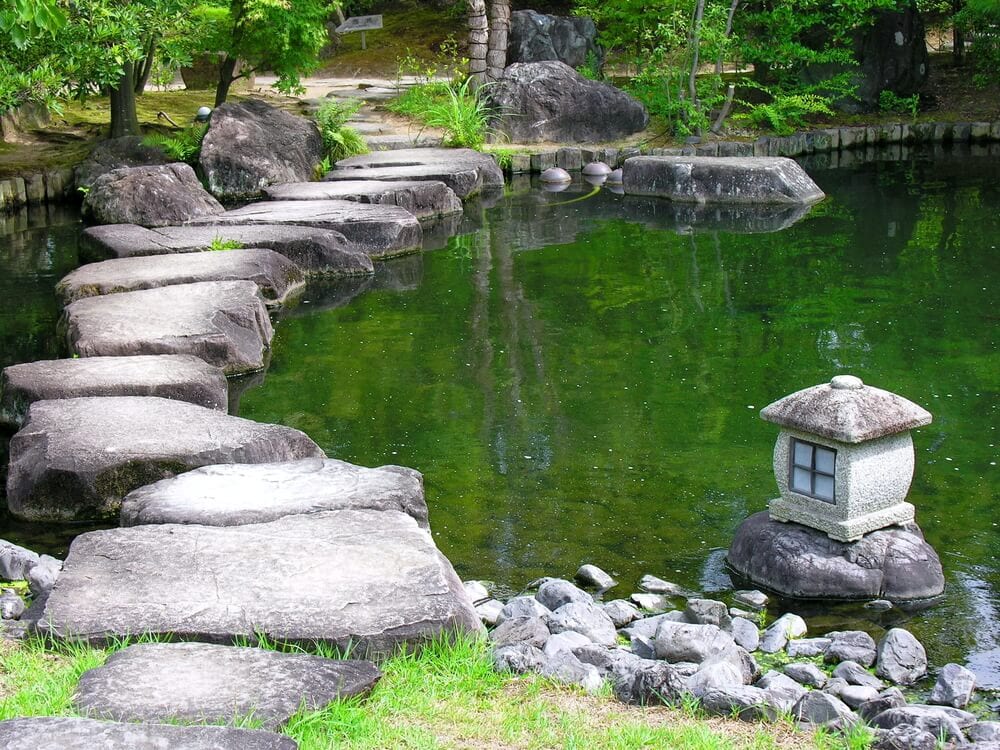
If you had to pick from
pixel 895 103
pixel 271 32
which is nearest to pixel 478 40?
pixel 271 32

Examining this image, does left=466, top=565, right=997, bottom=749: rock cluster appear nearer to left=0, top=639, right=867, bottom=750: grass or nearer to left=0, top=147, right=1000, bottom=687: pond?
left=0, top=639, right=867, bottom=750: grass

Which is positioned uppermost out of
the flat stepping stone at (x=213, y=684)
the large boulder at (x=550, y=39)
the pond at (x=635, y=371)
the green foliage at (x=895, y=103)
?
the large boulder at (x=550, y=39)

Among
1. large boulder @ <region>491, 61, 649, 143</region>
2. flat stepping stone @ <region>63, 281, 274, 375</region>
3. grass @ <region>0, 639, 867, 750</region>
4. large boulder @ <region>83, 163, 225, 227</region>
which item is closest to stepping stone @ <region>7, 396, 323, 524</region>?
flat stepping stone @ <region>63, 281, 274, 375</region>

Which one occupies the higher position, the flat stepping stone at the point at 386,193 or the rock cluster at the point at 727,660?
the flat stepping stone at the point at 386,193

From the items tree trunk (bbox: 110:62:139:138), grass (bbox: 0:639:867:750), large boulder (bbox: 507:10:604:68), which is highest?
large boulder (bbox: 507:10:604:68)

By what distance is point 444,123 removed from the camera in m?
17.5

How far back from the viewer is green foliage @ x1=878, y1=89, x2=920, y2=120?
2070 centimetres

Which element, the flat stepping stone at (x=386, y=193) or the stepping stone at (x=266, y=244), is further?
the flat stepping stone at (x=386, y=193)

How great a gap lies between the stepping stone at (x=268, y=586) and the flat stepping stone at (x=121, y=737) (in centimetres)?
78

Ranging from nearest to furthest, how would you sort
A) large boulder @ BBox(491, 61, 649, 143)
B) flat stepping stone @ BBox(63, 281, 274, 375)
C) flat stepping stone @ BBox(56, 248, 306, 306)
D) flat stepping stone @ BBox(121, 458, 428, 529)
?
flat stepping stone @ BBox(121, 458, 428, 529)
flat stepping stone @ BBox(63, 281, 274, 375)
flat stepping stone @ BBox(56, 248, 306, 306)
large boulder @ BBox(491, 61, 649, 143)

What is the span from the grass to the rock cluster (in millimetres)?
107

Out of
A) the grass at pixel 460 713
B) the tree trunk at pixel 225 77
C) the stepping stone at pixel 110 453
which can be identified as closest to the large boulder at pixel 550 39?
the tree trunk at pixel 225 77

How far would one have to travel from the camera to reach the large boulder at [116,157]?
15.3 meters

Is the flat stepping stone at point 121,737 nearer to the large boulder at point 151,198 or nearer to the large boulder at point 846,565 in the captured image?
the large boulder at point 846,565
